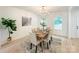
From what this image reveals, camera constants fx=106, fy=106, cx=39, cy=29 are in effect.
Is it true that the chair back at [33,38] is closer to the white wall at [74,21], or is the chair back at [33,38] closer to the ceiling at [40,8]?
the ceiling at [40,8]

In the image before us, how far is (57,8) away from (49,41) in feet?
2.35

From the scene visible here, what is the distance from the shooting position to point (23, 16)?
2209mm

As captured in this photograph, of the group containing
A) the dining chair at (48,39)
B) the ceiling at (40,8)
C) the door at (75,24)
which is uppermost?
the ceiling at (40,8)

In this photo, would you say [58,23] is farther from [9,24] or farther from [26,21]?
[9,24]

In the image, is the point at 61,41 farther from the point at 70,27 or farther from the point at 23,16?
the point at 23,16

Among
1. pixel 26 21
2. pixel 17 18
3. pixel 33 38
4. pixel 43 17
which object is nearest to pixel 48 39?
pixel 33 38

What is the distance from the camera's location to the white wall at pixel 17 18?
216 cm

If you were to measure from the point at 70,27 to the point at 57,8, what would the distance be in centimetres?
48

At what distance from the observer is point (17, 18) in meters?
2.20

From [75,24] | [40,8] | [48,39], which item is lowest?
[48,39]

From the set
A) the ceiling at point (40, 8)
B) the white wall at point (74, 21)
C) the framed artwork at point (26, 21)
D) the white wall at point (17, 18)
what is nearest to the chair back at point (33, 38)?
the white wall at point (17, 18)

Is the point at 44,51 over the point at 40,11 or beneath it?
beneath
